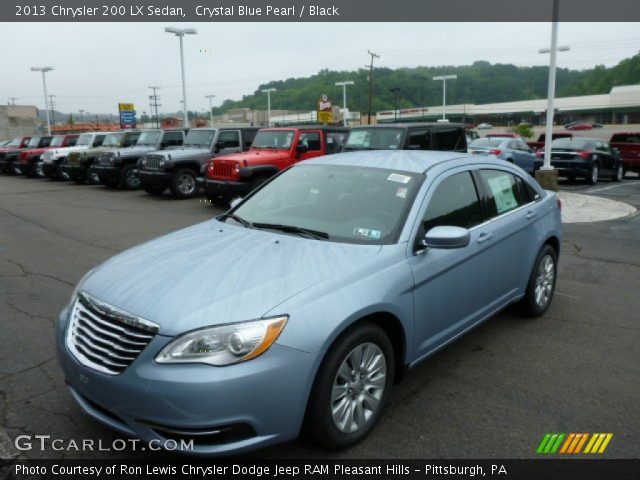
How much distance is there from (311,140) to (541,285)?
28.7 ft

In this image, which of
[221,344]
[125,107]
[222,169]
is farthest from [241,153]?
[125,107]

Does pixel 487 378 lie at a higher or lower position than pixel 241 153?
lower

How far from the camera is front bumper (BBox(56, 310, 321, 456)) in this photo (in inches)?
95.7

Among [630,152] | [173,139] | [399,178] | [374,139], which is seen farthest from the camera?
[630,152]

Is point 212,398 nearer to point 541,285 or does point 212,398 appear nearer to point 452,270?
point 452,270

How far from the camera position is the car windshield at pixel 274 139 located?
12812mm

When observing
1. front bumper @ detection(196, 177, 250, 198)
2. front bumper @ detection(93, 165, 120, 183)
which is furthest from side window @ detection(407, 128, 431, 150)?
front bumper @ detection(93, 165, 120, 183)

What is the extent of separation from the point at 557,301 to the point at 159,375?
454cm

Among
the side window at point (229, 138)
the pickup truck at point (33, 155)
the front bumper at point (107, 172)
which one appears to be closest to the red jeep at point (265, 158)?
the side window at point (229, 138)

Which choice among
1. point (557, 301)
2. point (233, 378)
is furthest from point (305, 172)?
point (557, 301)

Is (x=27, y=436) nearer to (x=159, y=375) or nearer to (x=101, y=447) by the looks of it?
(x=101, y=447)

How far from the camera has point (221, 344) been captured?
2525 millimetres

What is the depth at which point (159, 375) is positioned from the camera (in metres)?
2.48

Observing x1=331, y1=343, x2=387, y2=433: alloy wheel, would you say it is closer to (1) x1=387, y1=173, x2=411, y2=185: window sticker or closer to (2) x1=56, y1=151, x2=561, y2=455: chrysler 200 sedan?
(2) x1=56, y1=151, x2=561, y2=455: chrysler 200 sedan
